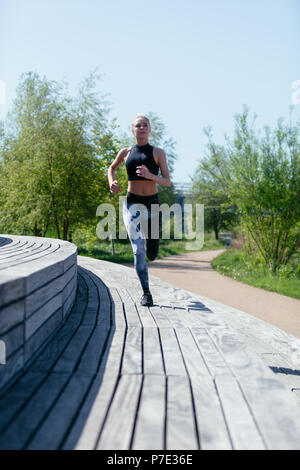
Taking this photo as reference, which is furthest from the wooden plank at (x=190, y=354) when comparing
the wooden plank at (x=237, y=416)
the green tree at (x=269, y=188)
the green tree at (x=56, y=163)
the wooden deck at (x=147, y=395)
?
the green tree at (x=56, y=163)

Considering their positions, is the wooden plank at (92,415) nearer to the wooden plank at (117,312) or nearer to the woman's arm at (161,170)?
the wooden plank at (117,312)

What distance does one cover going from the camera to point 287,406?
6.05 ft

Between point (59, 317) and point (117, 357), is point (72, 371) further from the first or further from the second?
point (59, 317)

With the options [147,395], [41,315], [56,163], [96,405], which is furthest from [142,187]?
[56,163]

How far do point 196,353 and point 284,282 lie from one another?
721 centimetres

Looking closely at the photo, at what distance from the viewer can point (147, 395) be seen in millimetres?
1893

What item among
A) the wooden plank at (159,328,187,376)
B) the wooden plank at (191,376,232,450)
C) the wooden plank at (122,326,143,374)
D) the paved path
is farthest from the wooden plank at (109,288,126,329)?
the paved path

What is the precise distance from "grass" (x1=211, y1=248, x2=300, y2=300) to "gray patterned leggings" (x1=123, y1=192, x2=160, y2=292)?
4.85 m

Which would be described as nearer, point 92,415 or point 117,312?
point 92,415

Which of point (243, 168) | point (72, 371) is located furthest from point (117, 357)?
point (243, 168)

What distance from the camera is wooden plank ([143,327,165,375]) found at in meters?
2.22

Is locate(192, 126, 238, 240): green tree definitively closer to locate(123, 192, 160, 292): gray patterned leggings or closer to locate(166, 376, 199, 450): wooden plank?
locate(123, 192, 160, 292): gray patterned leggings

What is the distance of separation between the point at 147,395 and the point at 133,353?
0.57 meters

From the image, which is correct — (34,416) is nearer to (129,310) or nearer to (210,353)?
(210,353)
